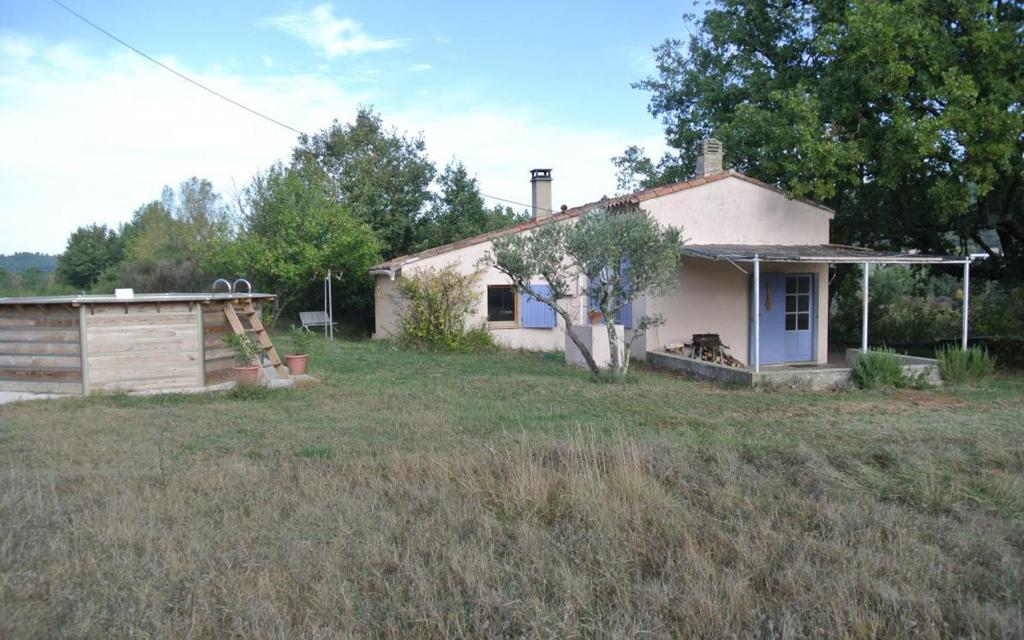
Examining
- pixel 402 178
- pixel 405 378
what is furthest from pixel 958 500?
pixel 402 178

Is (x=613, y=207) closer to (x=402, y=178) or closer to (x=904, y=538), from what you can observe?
(x=904, y=538)

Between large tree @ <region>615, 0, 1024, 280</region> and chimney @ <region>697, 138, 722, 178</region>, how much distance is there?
93 cm

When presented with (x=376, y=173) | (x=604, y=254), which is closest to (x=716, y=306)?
(x=604, y=254)

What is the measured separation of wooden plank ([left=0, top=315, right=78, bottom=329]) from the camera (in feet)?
37.4

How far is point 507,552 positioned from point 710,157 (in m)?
13.3

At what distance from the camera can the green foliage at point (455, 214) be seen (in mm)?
27266

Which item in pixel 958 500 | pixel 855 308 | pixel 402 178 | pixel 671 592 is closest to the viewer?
pixel 671 592

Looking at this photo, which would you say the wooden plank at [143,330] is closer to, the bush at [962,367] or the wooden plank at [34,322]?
the wooden plank at [34,322]

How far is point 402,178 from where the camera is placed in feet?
93.7

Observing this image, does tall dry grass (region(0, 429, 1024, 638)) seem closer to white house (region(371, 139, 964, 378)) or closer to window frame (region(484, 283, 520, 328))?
white house (region(371, 139, 964, 378))

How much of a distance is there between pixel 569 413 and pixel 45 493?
17.9 feet

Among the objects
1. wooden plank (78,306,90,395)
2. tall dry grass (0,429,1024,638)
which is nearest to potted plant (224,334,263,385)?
wooden plank (78,306,90,395)

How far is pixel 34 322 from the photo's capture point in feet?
38.2

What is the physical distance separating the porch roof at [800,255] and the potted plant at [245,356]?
26.1 ft
